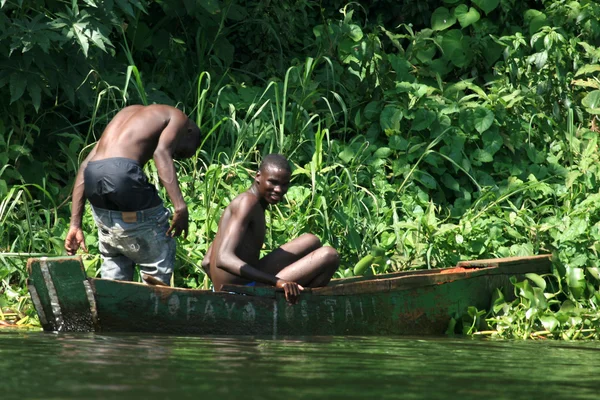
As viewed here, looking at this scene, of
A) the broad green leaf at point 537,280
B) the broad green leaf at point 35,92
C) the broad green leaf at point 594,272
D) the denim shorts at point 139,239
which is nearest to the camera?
the denim shorts at point 139,239

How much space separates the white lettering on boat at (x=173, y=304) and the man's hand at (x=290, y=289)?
0.59 meters

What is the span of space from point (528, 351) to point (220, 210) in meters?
2.99

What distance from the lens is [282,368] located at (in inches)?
173

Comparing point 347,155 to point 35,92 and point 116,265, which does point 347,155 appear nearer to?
point 35,92

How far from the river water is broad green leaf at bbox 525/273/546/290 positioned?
1214 millimetres

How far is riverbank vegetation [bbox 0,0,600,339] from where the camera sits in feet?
25.9

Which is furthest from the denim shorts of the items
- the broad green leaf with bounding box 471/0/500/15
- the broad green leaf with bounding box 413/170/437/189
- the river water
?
the broad green leaf with bounding box 471/0/500/15

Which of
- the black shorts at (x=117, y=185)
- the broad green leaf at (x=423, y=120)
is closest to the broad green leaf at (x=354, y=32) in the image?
the broad green leaf at (x=423, y=120)

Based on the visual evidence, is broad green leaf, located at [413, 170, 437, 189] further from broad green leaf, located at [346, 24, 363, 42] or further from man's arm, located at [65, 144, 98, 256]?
man's arm, located at [65, 144, 98, 256]

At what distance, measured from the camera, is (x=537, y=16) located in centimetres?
1085

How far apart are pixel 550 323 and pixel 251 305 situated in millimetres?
1981

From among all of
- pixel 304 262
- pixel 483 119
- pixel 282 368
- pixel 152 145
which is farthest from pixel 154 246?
pixel 483 119

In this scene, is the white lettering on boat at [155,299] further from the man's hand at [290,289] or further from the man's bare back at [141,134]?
the man's bare back at [141,134]

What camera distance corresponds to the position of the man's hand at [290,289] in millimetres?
6191
